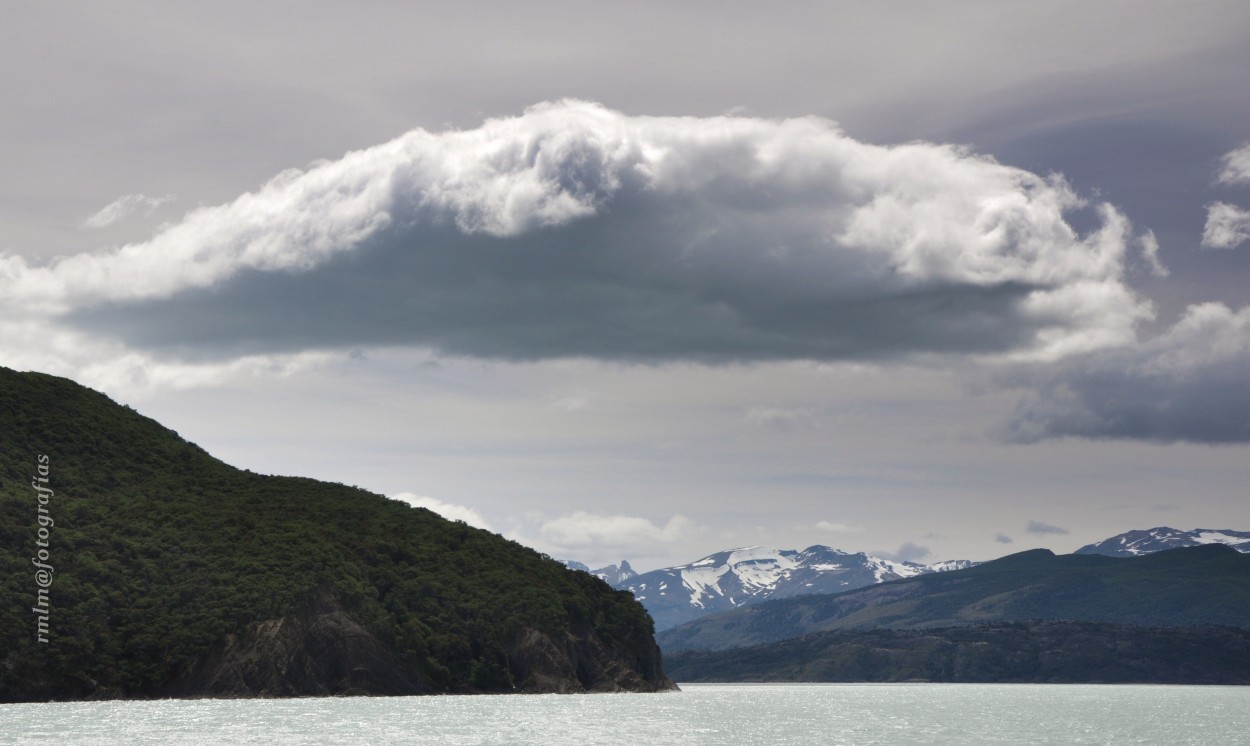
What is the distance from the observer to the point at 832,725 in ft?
587

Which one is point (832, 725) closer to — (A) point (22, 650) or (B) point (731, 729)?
(B) point (731, 729)

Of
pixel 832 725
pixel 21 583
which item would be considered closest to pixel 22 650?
pixel 21 583

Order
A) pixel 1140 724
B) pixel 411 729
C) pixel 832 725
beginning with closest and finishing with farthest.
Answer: pixel 411 729 → pixel 832 725 → pixel 1140 724

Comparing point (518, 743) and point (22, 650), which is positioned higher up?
point (22, 650)

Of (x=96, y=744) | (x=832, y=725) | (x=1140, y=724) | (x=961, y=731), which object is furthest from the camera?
(x=1140, y=724)

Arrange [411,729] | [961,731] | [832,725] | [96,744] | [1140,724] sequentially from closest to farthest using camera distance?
[96,744] → [411,729] → [961,731] → [832,725] → [1140,724]

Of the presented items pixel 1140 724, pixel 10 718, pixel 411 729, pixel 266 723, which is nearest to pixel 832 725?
pixel 1140 724

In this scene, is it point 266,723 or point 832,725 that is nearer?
point 266,723

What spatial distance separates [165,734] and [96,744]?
1387 cm

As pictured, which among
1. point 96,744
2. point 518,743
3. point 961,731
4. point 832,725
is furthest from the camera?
point 832,725

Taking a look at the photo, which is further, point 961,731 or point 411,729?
point 961,731

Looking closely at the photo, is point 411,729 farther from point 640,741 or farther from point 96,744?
point 96,744

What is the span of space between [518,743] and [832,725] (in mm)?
65662

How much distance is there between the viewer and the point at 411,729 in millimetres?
143375
